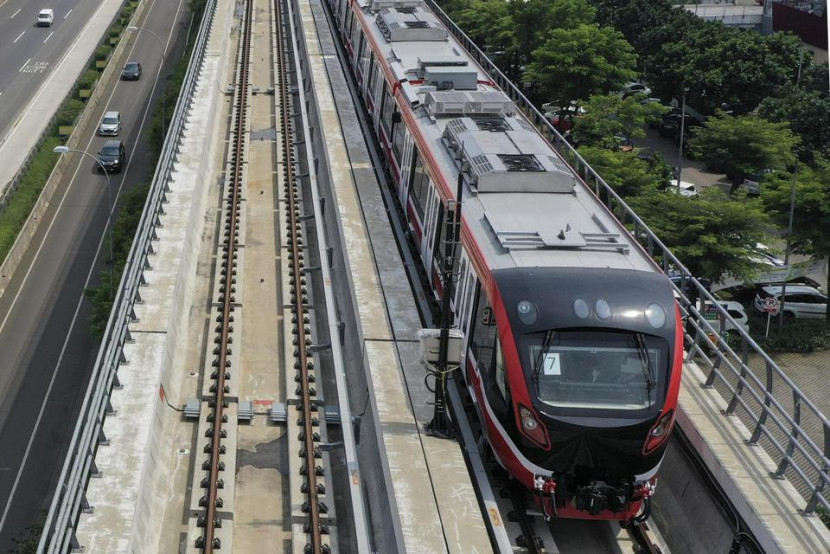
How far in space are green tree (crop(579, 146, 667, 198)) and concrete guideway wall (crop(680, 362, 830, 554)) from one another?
17835mm

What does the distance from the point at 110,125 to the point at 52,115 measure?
460 centimetres

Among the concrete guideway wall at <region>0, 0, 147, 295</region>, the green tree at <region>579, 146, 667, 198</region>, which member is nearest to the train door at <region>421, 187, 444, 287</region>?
the green tree at <region>579, 146, 667, 198</region>

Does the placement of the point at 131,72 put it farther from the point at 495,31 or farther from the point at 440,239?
the point at 440,239

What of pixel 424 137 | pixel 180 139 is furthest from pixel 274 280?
pixel 180 139

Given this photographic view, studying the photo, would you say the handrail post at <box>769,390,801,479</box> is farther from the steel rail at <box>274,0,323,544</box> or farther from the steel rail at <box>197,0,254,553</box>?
the steel rail at <box>197,0,254,553</box>

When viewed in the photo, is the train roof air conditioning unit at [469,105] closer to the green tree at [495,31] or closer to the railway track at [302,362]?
the railway track at [302,362]

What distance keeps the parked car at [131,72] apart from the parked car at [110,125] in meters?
10.3

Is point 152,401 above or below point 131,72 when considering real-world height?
above

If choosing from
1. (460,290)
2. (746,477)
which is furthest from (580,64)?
(746,477)

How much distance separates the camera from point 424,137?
24094 millimetres

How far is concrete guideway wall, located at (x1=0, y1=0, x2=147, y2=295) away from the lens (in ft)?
155

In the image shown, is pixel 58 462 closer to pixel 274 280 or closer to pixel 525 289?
pixel 274 280

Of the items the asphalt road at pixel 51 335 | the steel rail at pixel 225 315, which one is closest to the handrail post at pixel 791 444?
the steel rail at pixel 225 315

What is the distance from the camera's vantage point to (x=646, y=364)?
15.7 m
